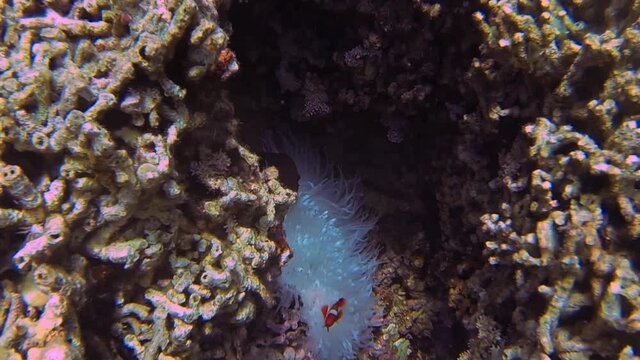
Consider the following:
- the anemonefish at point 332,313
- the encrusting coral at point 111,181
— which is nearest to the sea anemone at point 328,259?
the anemonefish at point 332,313

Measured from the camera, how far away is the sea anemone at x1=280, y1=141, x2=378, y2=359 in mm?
3492

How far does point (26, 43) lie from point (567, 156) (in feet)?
8.16

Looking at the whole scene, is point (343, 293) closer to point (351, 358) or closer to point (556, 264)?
point (351, 358)

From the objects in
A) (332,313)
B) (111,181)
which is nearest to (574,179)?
(332,313)

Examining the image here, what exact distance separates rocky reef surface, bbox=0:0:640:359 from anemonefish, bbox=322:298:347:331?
0.82ft

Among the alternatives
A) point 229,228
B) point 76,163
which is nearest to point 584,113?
point 229,228

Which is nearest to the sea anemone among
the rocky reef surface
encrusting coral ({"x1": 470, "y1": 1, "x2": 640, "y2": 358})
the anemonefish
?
the anemonefish

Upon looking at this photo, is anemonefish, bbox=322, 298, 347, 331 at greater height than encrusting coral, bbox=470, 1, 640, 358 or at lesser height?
lesser

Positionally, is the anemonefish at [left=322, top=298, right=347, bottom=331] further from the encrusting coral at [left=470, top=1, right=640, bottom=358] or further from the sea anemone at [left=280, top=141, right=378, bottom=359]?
the encrusting coral at [left=470, top=1, right=640, bottom=358]

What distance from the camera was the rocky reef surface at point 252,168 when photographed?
1.91 m

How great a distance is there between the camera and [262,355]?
316cm

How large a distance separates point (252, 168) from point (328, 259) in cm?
121

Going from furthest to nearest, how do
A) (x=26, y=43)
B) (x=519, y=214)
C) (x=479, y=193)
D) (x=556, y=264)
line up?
(x=479, y=193) → (x=519, y=214) → (x=556, y=264) → (x=26, y=43)

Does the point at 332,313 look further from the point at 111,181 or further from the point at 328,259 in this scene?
the point at 111,181
